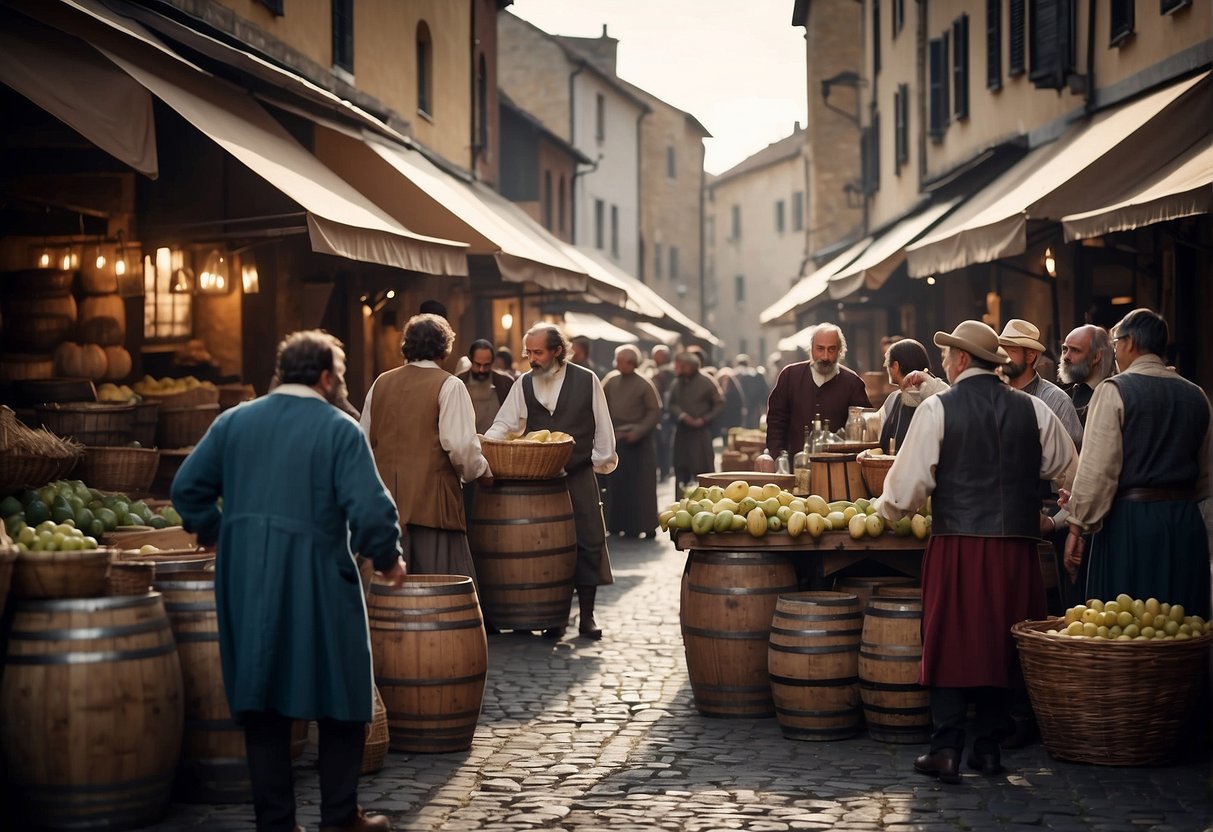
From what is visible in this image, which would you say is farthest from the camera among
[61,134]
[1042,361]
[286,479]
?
[1042,361]

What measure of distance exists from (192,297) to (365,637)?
892 cm

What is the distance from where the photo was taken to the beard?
366 inches

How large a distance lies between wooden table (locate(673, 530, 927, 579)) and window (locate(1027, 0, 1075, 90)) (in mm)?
9656

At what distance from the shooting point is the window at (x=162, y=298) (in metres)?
13.1

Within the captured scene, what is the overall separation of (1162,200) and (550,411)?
419 centimetres

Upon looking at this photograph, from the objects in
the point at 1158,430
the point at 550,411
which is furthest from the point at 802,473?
the point at 550,411

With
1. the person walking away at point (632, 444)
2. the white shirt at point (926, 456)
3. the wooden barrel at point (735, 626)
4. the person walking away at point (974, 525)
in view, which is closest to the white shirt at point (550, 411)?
the wooden barrel at point (735, 626)

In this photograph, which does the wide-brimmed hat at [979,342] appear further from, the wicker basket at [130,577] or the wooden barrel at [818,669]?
the wicker basket at [130,577]

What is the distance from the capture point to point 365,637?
6129 millimetres

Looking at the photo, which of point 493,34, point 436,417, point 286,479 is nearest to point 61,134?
point 436,417

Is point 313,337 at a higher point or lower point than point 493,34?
lower

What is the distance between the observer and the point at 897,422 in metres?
9.71

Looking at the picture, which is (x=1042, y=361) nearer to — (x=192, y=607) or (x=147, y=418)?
(x=147, y=418)

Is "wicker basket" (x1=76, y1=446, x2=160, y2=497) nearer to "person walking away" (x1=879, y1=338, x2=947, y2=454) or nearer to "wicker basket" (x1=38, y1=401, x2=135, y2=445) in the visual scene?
"wicker basket" (x1=38, y1=401, x2=135, y2=445)
